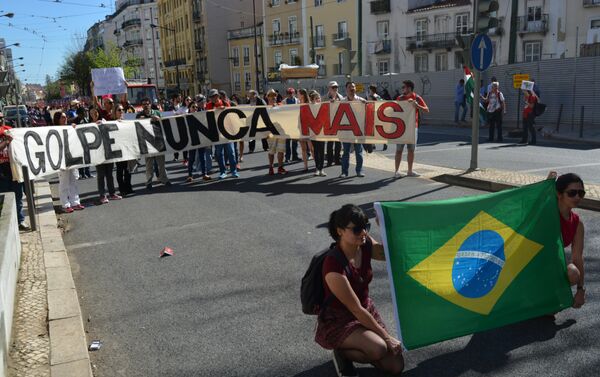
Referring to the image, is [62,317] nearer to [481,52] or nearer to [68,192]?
[68,192]

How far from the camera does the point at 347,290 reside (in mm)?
3531

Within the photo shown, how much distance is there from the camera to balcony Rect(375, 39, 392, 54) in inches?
2093

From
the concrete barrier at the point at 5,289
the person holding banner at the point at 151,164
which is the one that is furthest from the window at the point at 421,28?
the concrete barrier at the point at 5,289

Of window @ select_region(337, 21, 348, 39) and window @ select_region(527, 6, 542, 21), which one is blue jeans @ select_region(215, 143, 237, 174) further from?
window @ select_region(337, 21, 348, 39)

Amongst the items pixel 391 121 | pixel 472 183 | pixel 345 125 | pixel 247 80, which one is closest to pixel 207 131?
pixel 345 125

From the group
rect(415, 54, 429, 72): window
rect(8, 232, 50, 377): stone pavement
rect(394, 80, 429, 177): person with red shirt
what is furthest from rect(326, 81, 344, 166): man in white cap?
rect(415, 54, 429, 72): window

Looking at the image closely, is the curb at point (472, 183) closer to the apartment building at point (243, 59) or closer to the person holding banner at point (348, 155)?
the person holding banner at point (348, 155)

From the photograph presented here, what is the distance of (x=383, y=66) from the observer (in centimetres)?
5469

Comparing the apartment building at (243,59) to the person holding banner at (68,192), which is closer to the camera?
the person holding banner at (68,192)

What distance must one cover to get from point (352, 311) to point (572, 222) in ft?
7.03

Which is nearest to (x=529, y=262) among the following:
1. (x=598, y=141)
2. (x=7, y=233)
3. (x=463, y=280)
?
(x=463, y=280)

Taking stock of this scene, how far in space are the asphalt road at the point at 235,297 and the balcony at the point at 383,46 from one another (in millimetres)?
45637

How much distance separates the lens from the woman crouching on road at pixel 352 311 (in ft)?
11.6

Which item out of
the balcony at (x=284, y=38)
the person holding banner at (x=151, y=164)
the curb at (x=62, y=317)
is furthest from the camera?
the balcony at (x=284, y=38)
